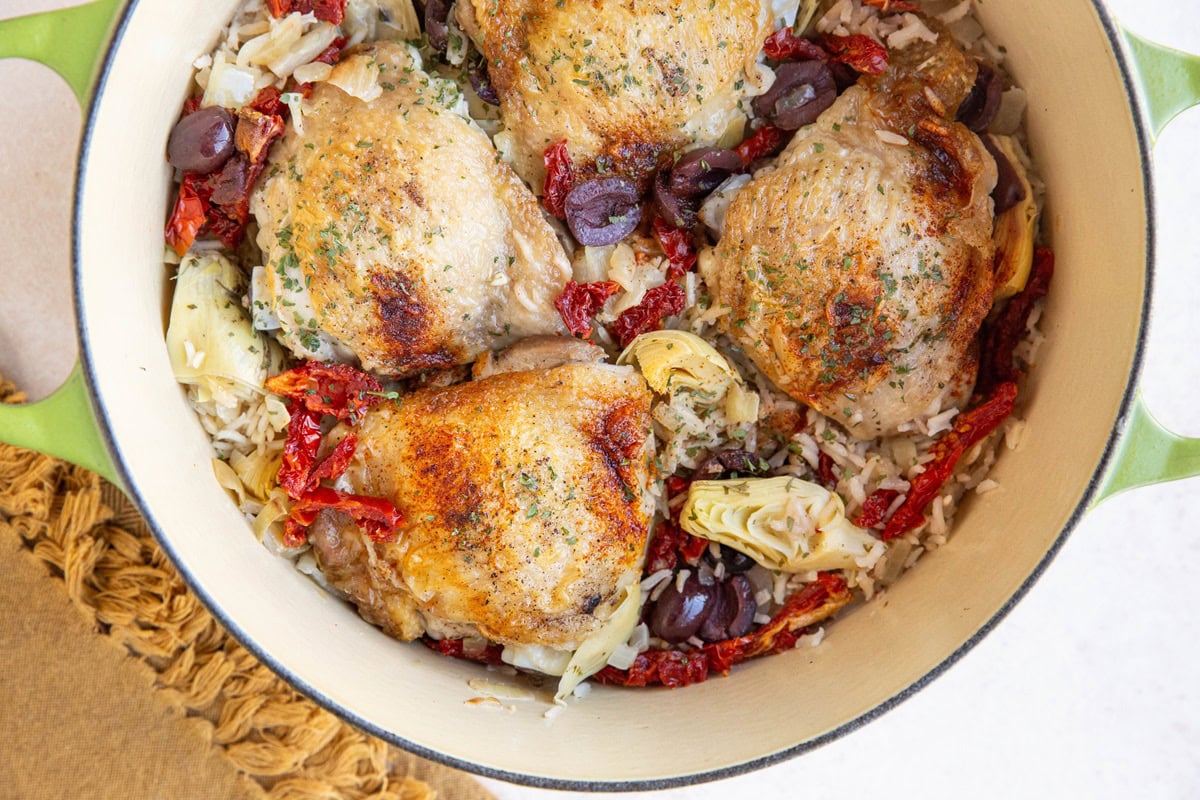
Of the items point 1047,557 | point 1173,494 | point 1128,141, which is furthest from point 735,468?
point 1173,494

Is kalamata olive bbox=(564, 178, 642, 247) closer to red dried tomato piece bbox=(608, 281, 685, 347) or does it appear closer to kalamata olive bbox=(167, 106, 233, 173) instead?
red dried tomato piece bbox=(608, 281, 685, 347)

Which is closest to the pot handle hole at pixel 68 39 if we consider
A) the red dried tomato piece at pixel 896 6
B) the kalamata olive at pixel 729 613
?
the red dried tomato piece at pixel 896 6

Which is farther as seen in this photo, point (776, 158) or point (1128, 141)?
point (776, 158)

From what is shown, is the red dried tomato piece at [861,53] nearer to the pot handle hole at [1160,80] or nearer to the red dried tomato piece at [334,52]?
the pot handle hole at [1160,80]

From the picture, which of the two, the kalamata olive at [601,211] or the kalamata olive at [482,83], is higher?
the kalamata olive at [482,83]

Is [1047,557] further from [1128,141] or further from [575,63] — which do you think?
[575,63]

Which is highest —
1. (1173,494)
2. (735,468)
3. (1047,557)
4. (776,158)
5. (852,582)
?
(776,158)
